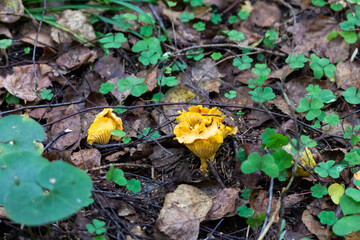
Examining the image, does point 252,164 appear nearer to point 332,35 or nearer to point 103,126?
point 103,126

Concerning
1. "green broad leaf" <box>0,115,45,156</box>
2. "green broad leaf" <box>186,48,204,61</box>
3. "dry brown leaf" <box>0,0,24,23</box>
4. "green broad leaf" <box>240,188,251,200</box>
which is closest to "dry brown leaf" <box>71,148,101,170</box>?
"green broad leaf" <box>0,115,45,156</box>

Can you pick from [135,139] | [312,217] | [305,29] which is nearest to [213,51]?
[305,29]

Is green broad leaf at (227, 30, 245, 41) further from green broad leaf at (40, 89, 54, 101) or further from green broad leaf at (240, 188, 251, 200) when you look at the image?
green broad leaf at (40, 89, 54, 101)

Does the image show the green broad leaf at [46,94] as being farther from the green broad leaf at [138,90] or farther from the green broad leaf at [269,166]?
the green broad leaf at [269,166]

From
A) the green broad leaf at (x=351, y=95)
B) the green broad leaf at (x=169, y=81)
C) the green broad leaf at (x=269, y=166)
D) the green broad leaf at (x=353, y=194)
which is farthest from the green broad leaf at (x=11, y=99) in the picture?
the green broad leaf at (x=351, y=95)

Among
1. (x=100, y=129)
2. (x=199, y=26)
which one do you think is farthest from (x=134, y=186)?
(x=199, y=26)

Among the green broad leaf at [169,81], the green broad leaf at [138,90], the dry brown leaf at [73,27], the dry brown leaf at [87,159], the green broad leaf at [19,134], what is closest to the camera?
the green broad leaf at [19,134]
